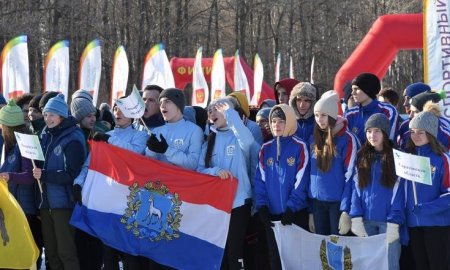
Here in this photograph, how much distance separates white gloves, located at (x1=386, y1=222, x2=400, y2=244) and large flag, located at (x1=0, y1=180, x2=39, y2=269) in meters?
3.11

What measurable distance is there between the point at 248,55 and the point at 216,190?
129 feet

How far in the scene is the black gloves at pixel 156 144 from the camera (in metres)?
6.29

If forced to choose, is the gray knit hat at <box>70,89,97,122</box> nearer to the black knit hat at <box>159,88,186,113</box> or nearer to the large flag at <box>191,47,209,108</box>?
the black knit hat at <box>159,88,186,113</box>

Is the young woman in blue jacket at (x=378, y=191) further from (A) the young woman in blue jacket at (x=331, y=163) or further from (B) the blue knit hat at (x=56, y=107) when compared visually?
(B) the blue knit hat at (x=56, y=107)

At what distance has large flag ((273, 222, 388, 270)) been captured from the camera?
6.14 meters

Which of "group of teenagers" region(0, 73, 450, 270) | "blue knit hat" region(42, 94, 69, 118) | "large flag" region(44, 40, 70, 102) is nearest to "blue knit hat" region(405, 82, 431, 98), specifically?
"group of teenagers" region(0, 73, 450, 270)

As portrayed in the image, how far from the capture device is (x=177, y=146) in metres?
6.56

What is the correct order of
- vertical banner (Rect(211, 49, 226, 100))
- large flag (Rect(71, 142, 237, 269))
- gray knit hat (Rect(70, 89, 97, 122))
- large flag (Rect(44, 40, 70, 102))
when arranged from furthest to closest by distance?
1. vertical banner (Rect(211, 49, 226, 100))
2. large flag (Rect(44, 40, 70, 102))
3. gray knit hat (Rect(70, 89, 97, 122))
4. large flag (Rect(71, 142, 237, 269))

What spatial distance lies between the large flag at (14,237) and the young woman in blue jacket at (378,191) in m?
2.90

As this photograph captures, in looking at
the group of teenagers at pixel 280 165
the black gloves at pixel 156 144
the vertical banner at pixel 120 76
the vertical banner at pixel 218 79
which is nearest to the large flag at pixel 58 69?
the vertical banner at pixel 120 76

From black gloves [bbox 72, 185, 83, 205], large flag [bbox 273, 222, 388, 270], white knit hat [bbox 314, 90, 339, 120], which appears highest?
white knit hat [bbox 314, 90, 339, 120]

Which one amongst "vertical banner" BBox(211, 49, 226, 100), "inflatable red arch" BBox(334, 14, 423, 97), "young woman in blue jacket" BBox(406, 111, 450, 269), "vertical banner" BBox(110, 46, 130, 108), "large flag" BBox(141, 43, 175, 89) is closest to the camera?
"young woman in blue jacket" BBox(406, 111, 450, 269)

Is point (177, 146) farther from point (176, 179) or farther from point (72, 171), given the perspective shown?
point (72, 171)

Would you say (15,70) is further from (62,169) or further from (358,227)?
(358,227)
